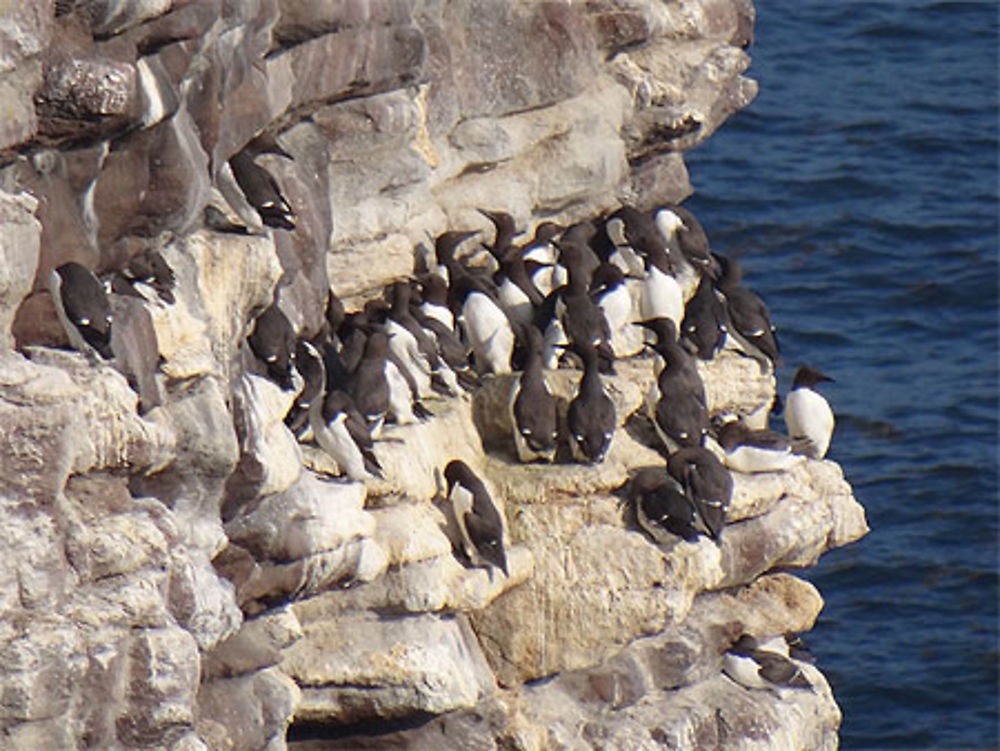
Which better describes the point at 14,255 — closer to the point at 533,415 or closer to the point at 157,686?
the point at 157,686

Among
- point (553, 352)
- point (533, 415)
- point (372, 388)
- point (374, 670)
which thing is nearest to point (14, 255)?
point (372, 388)

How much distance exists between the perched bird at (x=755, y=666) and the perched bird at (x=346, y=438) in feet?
9.39

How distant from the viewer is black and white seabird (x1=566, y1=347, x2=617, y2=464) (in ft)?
44.3

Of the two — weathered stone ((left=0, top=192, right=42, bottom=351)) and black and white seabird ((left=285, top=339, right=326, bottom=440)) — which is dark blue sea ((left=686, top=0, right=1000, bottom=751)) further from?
weathered stone ((left=0, top=192, right=42, bottom=351))

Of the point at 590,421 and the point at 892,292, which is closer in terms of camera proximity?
the point at 590,421

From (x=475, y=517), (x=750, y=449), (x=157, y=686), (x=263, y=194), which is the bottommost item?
(x=750, y=449)

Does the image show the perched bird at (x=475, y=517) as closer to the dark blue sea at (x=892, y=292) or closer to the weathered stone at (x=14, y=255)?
the weathered stone at (x=14, y=255)

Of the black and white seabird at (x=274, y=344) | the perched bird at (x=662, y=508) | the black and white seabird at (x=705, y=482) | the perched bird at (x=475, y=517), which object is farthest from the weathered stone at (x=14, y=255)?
the black and white seabird at (x=705, y=482)

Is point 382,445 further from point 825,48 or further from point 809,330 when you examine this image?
point 825,48

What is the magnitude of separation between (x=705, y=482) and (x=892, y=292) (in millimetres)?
11400

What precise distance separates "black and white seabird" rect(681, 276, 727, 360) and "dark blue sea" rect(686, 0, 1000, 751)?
4966mm

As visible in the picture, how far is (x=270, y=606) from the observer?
1188 centimetres

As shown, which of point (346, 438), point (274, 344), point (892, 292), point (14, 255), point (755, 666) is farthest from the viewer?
point (892, 292)

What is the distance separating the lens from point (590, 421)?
13.5 meters
